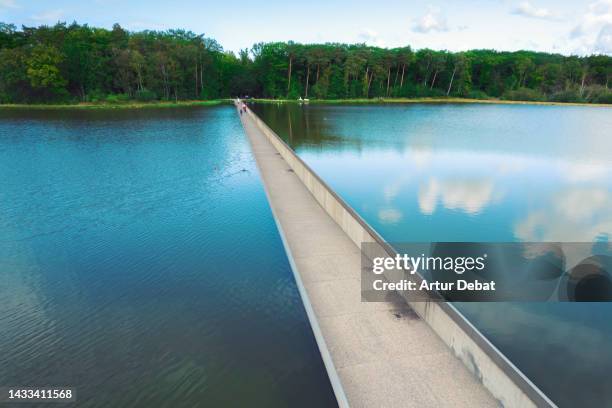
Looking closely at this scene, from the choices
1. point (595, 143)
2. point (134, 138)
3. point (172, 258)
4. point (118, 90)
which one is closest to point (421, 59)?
point (595, 143)

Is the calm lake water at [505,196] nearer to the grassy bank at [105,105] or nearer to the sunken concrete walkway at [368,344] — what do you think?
the sunken concrete walkway at [368,344]

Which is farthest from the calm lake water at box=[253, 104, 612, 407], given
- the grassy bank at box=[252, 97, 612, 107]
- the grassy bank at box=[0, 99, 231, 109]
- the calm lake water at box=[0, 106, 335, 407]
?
the grassy bank at box=[252, 97, 612, 107]

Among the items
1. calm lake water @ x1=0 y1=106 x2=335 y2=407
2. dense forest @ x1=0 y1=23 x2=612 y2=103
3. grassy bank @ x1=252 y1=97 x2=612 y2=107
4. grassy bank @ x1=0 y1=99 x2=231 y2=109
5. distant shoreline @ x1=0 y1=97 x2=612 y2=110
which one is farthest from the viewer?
grassy bank @ x1=252 y1=97 x2=612 y2=107

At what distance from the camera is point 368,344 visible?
298 inches

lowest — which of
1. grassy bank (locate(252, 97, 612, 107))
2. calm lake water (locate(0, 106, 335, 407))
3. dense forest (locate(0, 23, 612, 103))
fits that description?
calm lake water (locate(0, 106, 335, 407))

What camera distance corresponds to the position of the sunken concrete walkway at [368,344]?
6.30m

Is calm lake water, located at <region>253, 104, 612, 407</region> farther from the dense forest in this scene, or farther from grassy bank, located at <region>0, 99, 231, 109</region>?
the dense forest

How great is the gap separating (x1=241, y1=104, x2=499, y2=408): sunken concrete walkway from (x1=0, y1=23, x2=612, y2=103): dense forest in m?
85.1

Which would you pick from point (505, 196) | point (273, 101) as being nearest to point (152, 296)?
point (505, 196)

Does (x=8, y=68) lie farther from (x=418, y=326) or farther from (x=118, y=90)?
(x=418, y=326)

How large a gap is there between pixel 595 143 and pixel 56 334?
4733 cm

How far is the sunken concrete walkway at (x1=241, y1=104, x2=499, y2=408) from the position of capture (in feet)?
20.7

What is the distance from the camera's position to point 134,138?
36.7 meters

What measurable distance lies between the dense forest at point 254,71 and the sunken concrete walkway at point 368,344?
85057mm
